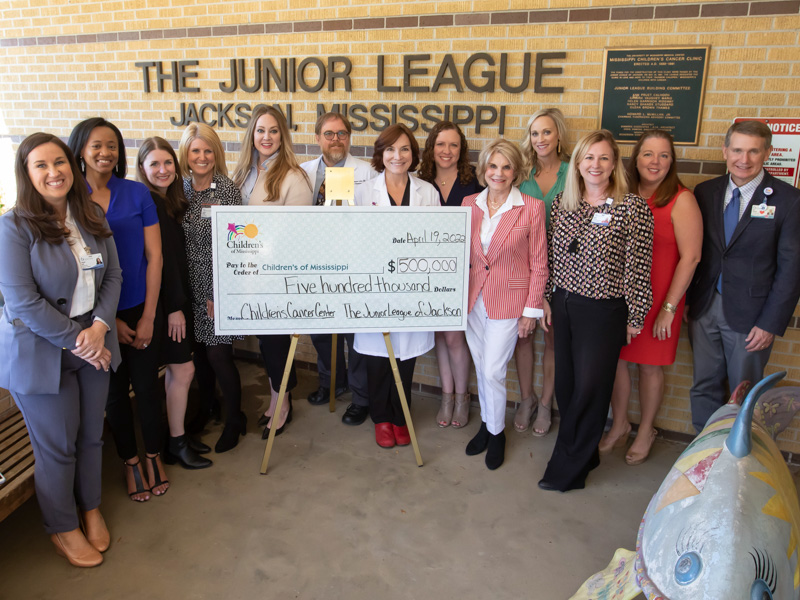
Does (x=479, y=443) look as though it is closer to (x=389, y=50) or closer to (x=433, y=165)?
(x=433, y=165)

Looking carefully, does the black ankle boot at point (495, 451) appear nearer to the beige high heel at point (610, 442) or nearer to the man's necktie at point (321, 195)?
the beige high heel at point (610, 442)

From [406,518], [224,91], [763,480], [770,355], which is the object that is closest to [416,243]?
[406,518]

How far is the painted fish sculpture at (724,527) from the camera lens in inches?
66.9

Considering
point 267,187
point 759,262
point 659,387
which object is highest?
point 267,187

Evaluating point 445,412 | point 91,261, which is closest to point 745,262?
point 445,412

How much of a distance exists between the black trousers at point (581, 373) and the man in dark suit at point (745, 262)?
0.60 m

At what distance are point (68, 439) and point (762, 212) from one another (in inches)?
137

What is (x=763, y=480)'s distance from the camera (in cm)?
190

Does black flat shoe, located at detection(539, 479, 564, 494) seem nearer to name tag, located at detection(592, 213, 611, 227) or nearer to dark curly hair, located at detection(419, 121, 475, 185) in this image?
name tag, located at detection(592, 213, 611, 227)

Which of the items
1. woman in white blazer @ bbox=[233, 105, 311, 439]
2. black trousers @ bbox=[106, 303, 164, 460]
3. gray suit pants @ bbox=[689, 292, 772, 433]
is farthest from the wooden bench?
gray suit pants @ bbox=[689, 292, 772, 433]

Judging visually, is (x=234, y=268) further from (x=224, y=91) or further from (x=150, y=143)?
(x=224, y=91)

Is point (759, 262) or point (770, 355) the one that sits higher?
point (759, 262)

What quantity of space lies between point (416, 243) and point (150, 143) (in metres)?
1.50

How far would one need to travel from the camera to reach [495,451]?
11.5 ft
